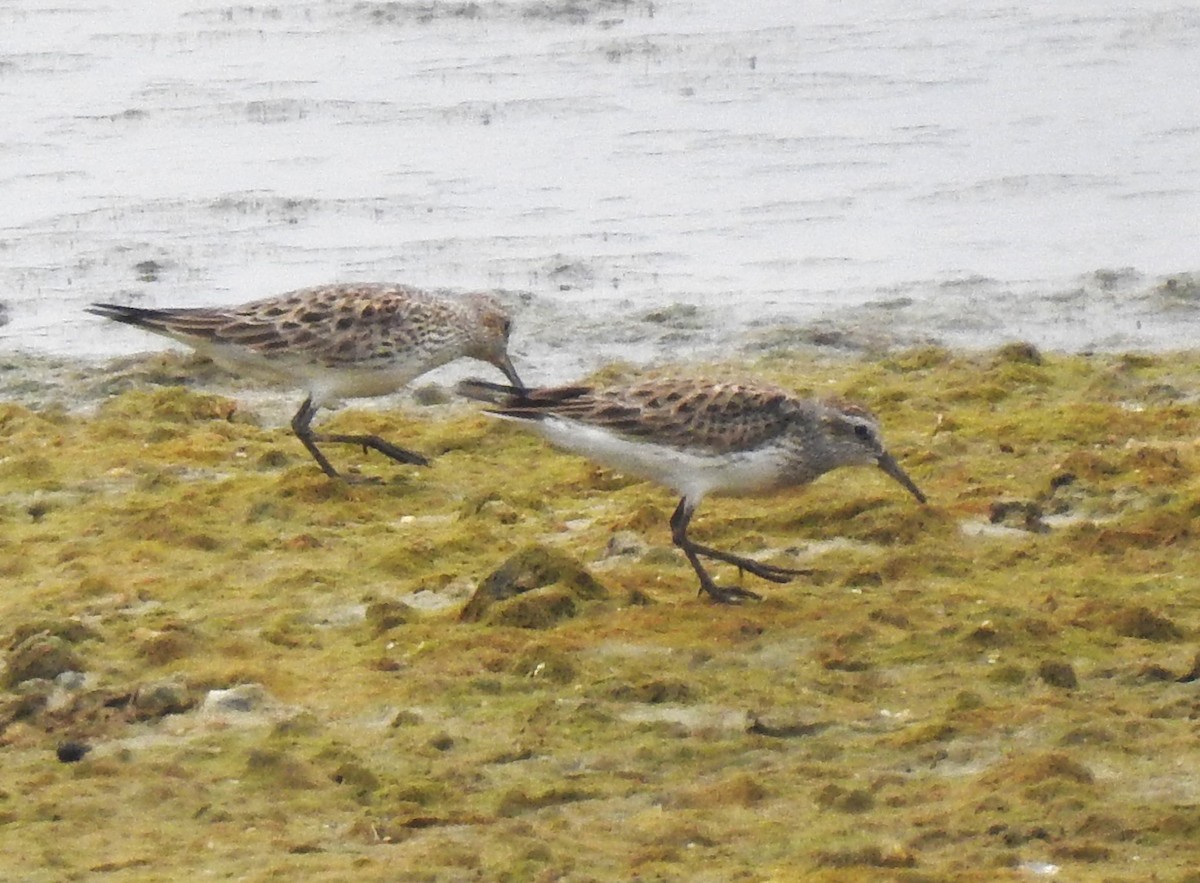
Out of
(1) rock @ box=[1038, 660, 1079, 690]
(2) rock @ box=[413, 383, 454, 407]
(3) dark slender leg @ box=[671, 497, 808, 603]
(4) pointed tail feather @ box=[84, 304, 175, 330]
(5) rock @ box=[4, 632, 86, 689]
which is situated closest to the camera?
(1) rock @ box=[1038, 660, 1079, 690]

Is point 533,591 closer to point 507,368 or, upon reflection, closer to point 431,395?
point 507,368

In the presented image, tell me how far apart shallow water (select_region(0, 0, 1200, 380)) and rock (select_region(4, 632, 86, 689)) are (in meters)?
5.32

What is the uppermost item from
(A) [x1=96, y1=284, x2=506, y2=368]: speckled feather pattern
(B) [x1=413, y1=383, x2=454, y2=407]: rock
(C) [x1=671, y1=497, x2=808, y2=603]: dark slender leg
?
(A) [x1=96, y1=284, x2=506, y2=368]: speckled feather pattern

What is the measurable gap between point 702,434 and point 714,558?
1.56 ft

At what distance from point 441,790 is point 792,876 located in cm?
120

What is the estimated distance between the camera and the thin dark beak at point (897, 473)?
366 inches

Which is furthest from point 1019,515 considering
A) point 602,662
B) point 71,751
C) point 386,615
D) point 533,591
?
point 71,751

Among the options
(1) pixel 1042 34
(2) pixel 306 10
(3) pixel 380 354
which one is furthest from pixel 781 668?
(2) pixel 306 10

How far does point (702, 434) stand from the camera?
8.83 m

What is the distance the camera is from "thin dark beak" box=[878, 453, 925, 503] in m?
9.29

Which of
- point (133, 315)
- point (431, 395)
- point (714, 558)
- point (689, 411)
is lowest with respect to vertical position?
point (431, 395)

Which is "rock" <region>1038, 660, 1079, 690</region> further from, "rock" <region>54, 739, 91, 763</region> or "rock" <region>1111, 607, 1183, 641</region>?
"rock" <region>54, 739, 91, 763</region>

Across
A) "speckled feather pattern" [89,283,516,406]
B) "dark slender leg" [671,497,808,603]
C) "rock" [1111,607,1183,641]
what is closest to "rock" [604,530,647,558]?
"dark slender leg" [671,497,808,603]

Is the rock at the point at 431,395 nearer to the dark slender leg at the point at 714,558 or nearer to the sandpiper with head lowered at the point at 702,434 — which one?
the sandpiper with head lowered at the point at 702,434
